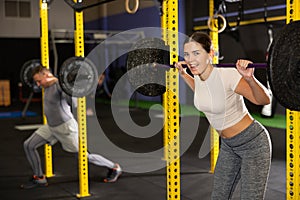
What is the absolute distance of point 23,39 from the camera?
42.4 ft

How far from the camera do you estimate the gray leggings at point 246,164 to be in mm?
1856

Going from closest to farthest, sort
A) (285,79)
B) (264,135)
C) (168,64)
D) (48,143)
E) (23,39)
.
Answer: (285,79)
(264,135)
(168,64)
(48,143)
(23,39)

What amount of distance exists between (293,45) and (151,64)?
92cm

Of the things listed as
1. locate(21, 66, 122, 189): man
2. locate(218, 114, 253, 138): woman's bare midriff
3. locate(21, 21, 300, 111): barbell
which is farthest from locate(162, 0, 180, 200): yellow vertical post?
locate(21, 66, 122, 189): man

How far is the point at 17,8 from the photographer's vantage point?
40.9ft

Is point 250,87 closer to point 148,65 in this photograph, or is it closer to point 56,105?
point 148,65

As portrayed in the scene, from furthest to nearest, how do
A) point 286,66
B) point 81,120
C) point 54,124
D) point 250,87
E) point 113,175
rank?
point 113,175, point 54,124, point 81,120, point 250,87, point 286,66

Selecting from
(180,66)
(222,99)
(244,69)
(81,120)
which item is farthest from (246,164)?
(81,120)

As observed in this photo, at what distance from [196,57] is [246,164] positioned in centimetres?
56

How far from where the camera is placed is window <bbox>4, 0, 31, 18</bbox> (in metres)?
12.3

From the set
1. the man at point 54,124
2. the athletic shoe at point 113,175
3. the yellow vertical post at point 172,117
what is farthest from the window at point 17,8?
the yellow vertical post at point 172,117

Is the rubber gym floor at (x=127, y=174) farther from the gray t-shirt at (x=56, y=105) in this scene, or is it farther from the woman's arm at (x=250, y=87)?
the woman's arm at (x=250, y=87)

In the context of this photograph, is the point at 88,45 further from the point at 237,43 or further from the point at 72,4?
the point at 72,4

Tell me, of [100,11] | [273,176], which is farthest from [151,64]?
[100,11]
